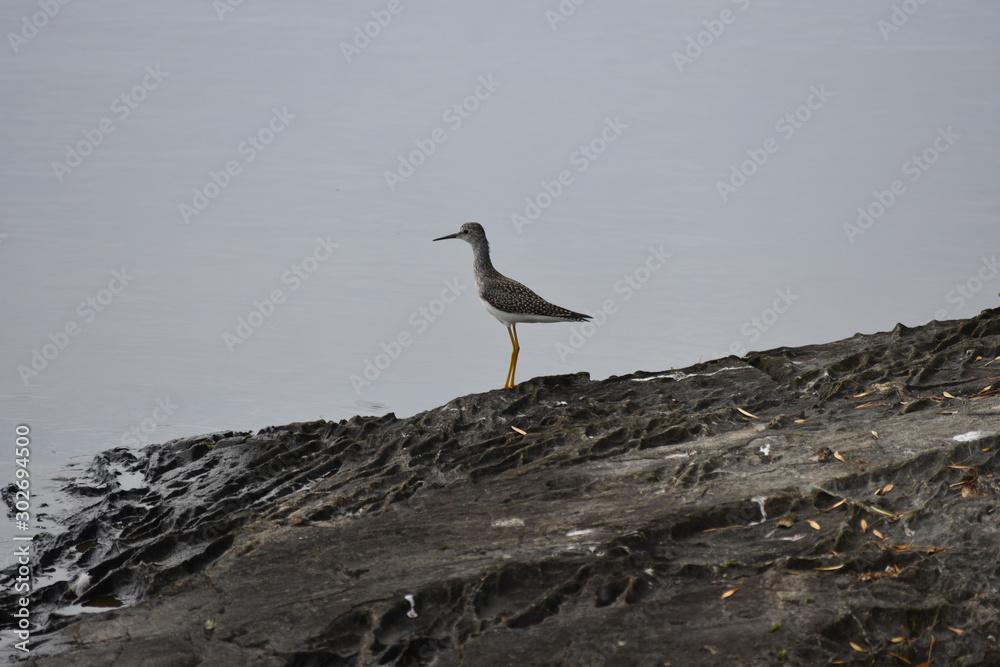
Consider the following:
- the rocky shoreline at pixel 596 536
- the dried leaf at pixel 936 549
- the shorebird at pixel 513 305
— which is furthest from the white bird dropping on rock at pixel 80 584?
the dried leaf at pixel 936 549

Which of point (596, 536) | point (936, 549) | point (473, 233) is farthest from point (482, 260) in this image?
point (936, 549)

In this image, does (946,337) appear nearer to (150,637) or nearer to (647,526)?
(647,526)

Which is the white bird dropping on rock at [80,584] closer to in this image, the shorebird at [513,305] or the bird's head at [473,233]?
the shorebird at [513,305]

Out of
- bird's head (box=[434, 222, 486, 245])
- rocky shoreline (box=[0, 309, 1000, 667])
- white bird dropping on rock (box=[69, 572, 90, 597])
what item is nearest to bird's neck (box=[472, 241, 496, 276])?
bird's head (box=[434, 222, 486, 245])

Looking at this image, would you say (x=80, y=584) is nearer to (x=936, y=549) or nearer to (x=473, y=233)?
(x=936, y=549)

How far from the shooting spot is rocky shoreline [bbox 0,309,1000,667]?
15.2 feet

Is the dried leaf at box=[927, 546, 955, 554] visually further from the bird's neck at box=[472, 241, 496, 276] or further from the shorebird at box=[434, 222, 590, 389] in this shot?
the bird's neck at box=[472, 241, 496, 276]

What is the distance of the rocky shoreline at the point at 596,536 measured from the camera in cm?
463

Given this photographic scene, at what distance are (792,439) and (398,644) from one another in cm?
270

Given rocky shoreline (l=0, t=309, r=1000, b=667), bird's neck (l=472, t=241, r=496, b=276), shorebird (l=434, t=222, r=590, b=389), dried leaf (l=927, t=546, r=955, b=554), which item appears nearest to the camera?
rocky shoreline (l=0, t=309, r=1000, b=667)

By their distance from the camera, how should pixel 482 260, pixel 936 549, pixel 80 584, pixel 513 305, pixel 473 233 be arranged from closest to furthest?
pixel 936 549, pixel 80 584, pixel 513 305, pixel 482 260, pixel 473 233

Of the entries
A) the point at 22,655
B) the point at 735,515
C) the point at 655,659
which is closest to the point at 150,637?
the point at 22,655

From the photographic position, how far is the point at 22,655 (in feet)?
17.5

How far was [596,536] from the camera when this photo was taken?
5.38 meters
